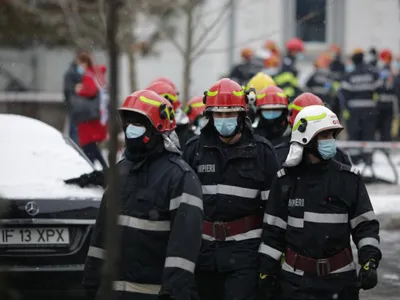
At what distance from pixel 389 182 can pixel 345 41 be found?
36.1ft

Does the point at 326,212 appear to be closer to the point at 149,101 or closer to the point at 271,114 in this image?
the point at 149,101

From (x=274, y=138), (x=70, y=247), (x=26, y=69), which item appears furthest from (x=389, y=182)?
(x=26, y=69)

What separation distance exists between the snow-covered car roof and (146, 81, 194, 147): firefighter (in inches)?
30.0

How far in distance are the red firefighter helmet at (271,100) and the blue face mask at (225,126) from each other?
1.76 metres

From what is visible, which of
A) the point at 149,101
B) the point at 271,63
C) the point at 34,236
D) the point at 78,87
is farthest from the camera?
the point at 271,63

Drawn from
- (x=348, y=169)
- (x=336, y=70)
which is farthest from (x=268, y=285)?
(x=336, y=70)

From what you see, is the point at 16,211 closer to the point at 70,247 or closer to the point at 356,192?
the point at 70,247

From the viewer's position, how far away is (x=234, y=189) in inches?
260

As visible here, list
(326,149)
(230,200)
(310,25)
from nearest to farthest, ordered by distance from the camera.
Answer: (326,149) → (230,200) → (310,25)

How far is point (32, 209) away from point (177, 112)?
6.75 ft

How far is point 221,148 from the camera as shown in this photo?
6.73 metres

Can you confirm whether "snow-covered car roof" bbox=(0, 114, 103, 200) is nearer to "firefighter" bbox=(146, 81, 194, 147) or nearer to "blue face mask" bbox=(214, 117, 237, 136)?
"firefighter" bbox=(146, 81, 194, 147)

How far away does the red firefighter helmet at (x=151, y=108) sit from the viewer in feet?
18.5

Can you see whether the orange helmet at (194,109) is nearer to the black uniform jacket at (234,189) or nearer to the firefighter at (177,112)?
the firefighter at (177,112)
